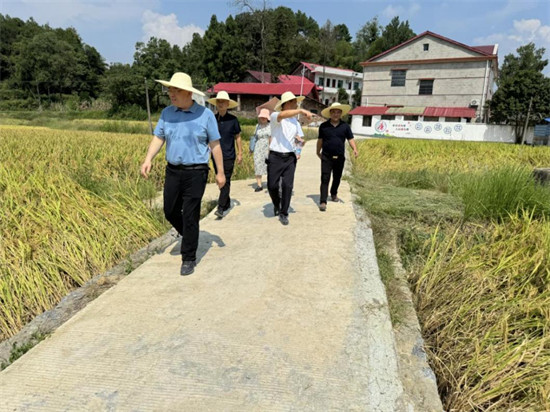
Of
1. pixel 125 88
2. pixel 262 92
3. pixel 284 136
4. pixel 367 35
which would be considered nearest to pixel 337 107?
pixel 284 136

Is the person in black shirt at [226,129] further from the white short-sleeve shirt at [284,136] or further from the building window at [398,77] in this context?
the building window at [398,77]

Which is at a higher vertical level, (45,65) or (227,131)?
(45,65)

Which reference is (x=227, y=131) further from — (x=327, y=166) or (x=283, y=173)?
(x=327, y=166)

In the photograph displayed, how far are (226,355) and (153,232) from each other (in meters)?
2.56

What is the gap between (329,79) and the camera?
52.8 meters

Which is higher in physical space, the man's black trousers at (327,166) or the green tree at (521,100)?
the green tree at (521,100)

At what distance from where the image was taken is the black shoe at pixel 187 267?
125 inches

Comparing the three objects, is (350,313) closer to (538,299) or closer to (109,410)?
(109,410)

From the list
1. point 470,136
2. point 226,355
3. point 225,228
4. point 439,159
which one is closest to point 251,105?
point 470,136

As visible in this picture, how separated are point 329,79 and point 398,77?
17338 millimetres

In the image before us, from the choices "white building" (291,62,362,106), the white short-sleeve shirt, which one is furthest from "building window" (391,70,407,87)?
the white short-sleeve shirt

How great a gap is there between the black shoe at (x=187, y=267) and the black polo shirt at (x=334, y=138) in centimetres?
269

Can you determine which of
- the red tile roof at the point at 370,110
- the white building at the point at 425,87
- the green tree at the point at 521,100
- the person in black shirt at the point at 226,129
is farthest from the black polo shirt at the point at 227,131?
the red tile roof at the point at 370,110

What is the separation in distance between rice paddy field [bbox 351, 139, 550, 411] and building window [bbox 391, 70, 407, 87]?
33.0 m
